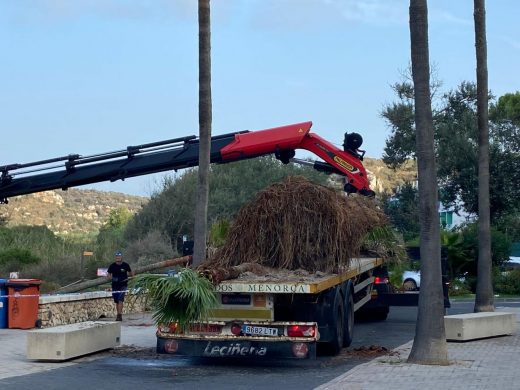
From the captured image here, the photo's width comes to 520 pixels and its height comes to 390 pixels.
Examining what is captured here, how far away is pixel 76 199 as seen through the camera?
3770 inches

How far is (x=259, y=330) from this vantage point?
14.5 metres

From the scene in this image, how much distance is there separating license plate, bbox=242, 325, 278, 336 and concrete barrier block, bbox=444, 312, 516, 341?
193 inches

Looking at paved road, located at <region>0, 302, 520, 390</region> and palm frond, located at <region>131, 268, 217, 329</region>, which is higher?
palm frond, located at <region>131, 268, 217, 329</region>

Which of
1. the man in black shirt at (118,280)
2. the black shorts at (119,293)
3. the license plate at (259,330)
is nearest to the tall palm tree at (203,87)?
the black shorts at (119,293)

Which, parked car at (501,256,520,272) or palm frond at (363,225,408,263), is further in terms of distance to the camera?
parked car at (501,256,520,272)

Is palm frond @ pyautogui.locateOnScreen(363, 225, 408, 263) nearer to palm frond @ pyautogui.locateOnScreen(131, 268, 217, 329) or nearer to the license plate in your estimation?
the license plate

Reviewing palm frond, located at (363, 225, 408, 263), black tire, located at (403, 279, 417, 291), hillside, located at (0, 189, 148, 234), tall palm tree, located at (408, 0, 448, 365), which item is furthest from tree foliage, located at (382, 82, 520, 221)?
hillside, located at (0, 189, 148, 234)

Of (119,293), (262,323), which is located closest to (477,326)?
(262,323)

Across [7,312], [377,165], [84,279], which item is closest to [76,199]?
[377,165]

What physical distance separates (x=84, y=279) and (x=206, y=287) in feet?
46.5

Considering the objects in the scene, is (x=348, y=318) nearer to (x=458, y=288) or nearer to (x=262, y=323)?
(x=262, y=323)

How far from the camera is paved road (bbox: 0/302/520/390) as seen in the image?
13180 millimetres

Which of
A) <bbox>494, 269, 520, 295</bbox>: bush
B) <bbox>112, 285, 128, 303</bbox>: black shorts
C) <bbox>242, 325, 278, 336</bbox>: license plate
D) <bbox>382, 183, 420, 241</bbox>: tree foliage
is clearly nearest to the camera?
<bbox>242, 325, 278, 336</bbox>: license plate

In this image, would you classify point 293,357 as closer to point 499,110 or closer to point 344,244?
point 344,244
